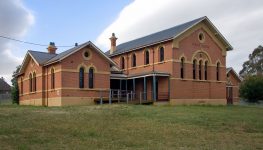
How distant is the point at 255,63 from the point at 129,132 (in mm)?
78503

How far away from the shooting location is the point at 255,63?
9144 centimetres

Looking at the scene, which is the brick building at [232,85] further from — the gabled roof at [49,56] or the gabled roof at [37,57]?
the gabled roof at [37,57]

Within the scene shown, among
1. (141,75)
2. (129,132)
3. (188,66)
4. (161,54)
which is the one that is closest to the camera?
(129,132)

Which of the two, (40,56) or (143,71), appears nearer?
(40,56)

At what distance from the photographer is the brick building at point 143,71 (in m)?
37.2

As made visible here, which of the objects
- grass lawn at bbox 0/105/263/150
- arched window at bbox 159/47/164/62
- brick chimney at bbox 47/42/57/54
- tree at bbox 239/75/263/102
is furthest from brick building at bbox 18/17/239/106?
tree at bbox 239/75/263/102

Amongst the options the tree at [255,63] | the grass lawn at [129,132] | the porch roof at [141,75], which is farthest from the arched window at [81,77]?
the tree at [255,63]

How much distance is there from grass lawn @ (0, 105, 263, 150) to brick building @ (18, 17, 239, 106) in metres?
12.0

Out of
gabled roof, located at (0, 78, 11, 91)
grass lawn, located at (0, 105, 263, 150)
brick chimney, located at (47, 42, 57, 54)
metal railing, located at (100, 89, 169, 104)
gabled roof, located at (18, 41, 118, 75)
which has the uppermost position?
brick chimney, located at (47, 42, 57, 54)

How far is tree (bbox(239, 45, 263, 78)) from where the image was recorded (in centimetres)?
8931

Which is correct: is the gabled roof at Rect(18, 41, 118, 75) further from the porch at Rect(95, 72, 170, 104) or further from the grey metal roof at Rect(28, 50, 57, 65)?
the porch at Rect(95, 72, 170, 104)

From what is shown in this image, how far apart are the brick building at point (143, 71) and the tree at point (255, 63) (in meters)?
46.8

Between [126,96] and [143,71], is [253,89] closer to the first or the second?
[143,71]

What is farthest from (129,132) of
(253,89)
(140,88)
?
(253,89)
